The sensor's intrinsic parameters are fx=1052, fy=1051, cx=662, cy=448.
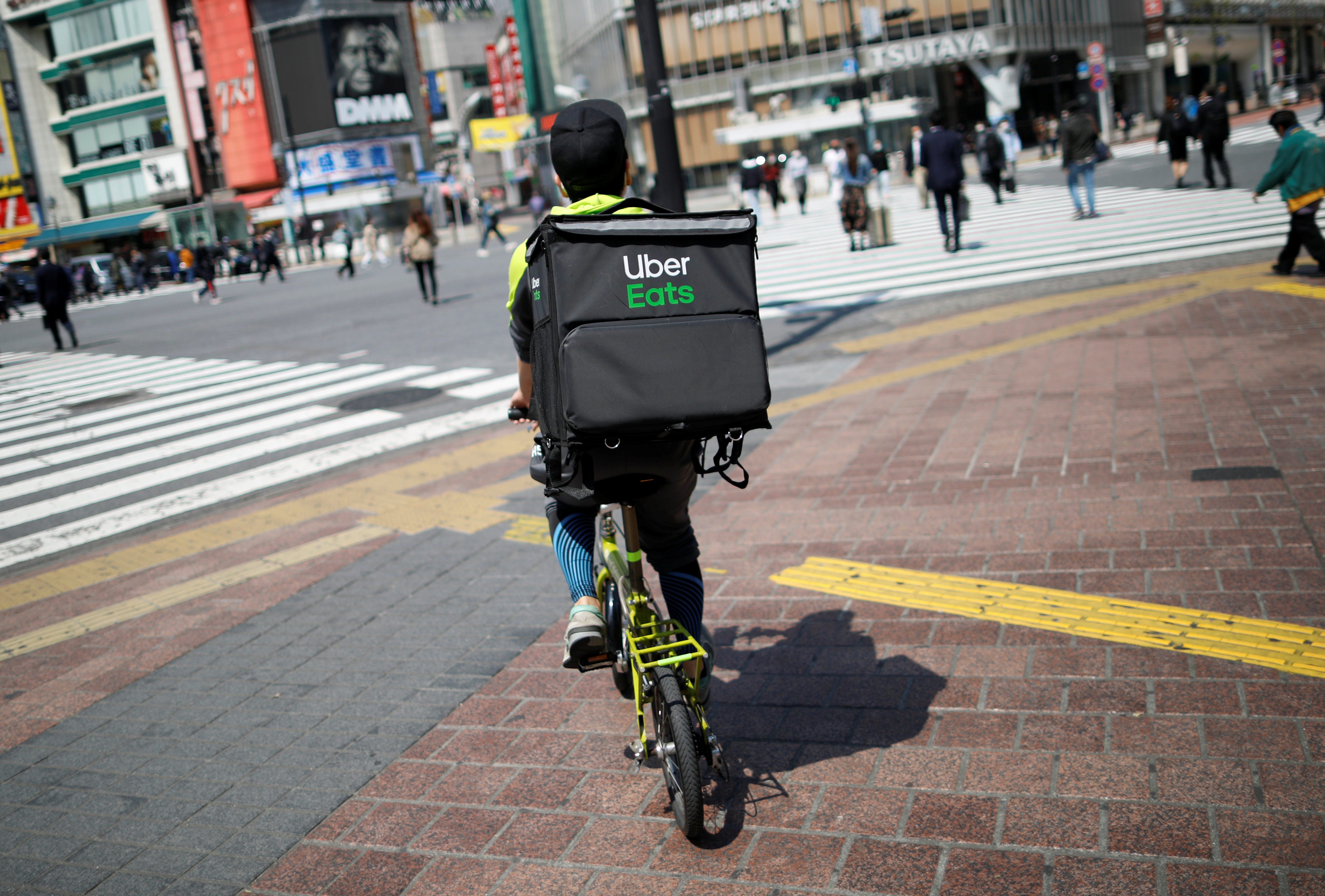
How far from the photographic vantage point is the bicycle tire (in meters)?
2.71

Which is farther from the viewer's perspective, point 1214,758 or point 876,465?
point 876,465

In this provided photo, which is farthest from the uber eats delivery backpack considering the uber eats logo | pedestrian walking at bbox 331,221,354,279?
pedestrian walking at bbox 331,221,354,279

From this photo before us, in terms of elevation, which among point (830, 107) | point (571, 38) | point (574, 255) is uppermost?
point (571, 38)

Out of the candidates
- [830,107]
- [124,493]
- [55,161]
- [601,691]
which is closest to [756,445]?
[601,691]

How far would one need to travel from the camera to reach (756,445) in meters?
7.38

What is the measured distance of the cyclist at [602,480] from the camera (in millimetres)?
2824

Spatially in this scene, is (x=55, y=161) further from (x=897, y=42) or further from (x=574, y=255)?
(x=574, y=255)

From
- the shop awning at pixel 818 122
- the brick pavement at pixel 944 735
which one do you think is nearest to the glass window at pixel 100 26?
the shop awning at pixel 818 122

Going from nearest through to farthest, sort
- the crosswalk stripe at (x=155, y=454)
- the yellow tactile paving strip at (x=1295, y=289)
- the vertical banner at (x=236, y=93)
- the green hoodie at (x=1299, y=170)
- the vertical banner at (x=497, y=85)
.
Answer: the crosswalk stripe at (x=155, y=454) → the yellow tactile paving strip at (x=1295, y=289) → the green hoodie at (x=1299, y=170) → the vertical banner at (x=236, y=93) → the vertical banner at (x=497, y=85)

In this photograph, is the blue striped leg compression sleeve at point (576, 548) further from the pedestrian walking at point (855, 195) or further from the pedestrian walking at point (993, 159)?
the pedestrian walking at point (993, 159)

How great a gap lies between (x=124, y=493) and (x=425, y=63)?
115 m

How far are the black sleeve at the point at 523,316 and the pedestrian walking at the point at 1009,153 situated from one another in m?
24.0

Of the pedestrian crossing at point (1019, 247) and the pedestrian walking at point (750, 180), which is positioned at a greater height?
the pedestrian walking at point (750, 180)

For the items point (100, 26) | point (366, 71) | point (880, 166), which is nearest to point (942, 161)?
point (880, 166)
